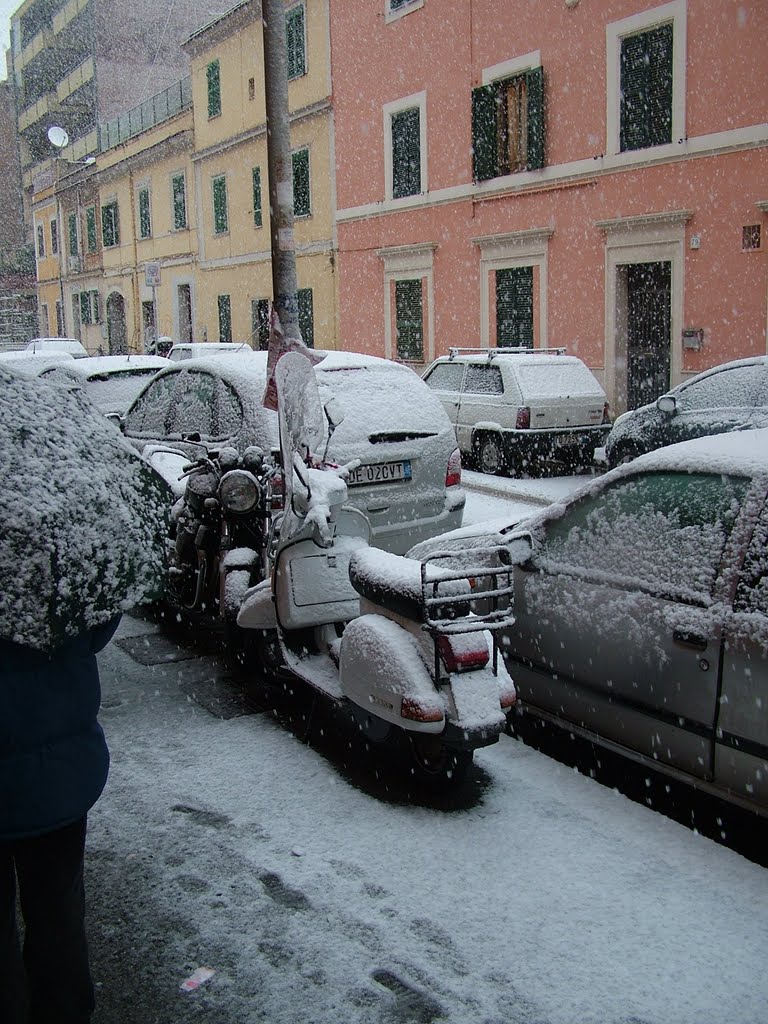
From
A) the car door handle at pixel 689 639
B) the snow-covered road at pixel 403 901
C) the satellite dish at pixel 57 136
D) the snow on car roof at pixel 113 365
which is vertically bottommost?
the snow-covered road at pixel 403 901

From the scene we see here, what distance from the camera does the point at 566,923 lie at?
3.30 m

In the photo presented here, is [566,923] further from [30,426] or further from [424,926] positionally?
[30,426]

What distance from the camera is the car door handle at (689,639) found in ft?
12.2

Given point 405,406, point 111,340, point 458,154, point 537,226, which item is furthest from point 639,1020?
point 111,340

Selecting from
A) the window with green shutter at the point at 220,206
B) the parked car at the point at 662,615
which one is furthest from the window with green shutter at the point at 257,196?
the parked car at the point at 662,615

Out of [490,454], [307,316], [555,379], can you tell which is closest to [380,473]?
[490,454]

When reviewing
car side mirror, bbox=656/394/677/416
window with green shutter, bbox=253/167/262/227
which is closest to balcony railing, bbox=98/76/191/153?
window with green shutter, bbox=253/167/262/227

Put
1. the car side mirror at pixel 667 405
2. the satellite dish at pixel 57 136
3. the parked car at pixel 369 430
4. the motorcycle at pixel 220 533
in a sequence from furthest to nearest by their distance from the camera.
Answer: the satellite dish at pixel 57 136, the car side mirror at pixel 667 405, the parked car at pixel 369 430, the motorcycle at pixel 220 533

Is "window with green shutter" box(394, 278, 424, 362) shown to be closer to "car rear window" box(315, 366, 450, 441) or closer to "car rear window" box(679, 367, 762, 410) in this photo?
"car rear window" box(679, 367, 762, 410)

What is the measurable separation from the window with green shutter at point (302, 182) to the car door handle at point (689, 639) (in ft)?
81.3

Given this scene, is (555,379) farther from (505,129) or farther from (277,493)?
(505,129)

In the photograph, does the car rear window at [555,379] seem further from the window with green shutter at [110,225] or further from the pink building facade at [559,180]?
the window with green shutter at [110,225]

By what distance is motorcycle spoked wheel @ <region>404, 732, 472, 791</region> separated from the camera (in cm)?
421

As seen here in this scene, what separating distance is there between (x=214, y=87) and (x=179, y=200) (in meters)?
4.88
